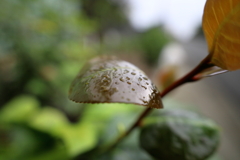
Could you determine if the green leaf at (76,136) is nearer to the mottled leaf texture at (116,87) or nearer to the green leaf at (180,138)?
the green leaf at (180,138)

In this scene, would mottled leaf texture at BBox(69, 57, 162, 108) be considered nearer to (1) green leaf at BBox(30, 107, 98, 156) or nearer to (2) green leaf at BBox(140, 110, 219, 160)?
(2) green leaf at BBox(140, 110, 219, 160)

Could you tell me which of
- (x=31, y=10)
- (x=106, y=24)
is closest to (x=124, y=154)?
(x=31, y=10)

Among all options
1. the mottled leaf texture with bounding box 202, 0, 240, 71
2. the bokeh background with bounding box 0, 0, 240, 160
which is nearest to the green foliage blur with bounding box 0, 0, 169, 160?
the bokeh background with bounding box 0, 0, 240, 160

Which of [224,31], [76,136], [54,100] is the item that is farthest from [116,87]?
[54,100]

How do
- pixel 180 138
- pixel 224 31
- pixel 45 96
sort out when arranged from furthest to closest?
1. pixel 45 96
2. pixel 180 138
3. pixel 224 31

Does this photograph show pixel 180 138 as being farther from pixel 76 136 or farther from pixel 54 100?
pixel 54 100

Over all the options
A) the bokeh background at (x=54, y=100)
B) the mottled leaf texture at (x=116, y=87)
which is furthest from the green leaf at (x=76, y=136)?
the mottled leaf texture at (x=116, y=87)

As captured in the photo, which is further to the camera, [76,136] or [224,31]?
[76,136]
